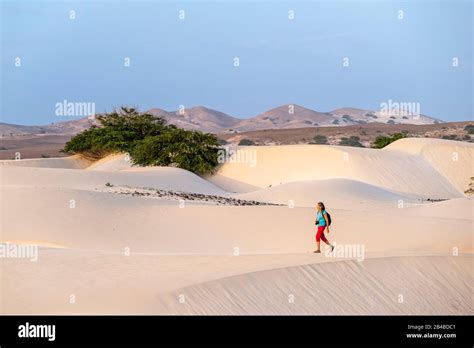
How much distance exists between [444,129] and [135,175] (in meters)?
55.5

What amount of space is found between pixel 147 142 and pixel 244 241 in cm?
2102

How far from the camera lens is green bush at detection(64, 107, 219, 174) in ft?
138

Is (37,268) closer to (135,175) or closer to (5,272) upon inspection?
(5,272)

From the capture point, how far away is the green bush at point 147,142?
42.1 meters

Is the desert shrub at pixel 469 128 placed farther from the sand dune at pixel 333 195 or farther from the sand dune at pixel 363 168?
the sand dune at pixel 333 195

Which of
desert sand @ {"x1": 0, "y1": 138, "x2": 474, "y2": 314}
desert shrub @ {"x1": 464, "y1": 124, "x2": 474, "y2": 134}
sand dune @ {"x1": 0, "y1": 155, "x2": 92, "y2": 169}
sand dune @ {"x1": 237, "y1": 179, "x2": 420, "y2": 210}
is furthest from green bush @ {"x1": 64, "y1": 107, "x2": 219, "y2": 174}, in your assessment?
desert shrub @ {"x1": 464, "y1": 124, "x2": 474, "y2": 134}

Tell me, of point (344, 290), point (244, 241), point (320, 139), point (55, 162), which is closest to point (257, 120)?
point (320, 139)

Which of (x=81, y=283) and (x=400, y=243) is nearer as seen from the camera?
(x=81, y=283)

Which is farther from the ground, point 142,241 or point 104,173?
point 104,173

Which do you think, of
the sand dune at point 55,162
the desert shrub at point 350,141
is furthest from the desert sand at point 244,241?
the desert shrub at point 350,141

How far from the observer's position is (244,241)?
22484 millimetres
